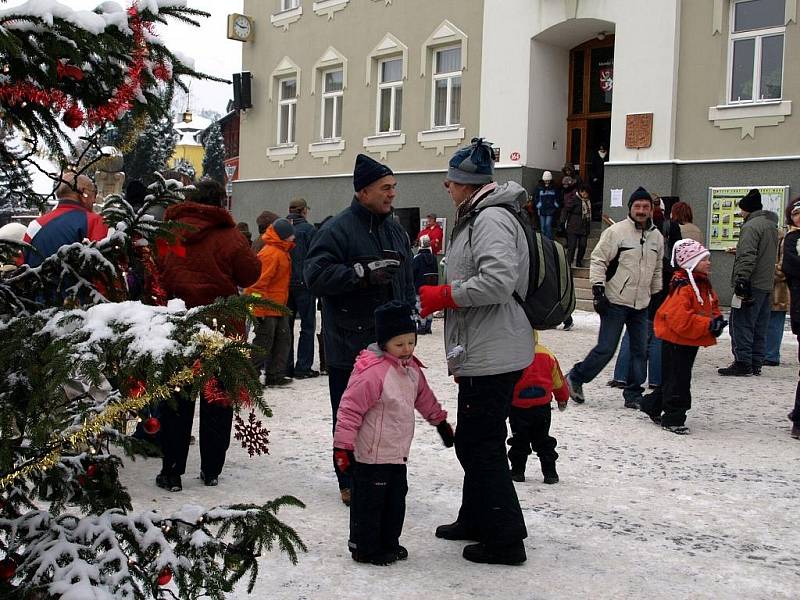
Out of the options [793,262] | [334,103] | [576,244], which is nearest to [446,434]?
[793,262]

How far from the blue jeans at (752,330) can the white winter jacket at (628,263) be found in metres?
2.39

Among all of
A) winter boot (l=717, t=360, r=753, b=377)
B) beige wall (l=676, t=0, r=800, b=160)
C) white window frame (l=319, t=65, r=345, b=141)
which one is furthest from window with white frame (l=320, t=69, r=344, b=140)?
winter boot (l=717, t=360, r=753, b=377)

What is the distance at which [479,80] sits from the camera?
19.4 meters

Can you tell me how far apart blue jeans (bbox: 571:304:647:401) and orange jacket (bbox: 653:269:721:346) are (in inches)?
34.2

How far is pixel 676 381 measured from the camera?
705cm

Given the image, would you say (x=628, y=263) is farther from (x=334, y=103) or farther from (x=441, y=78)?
(x=334, y=103)

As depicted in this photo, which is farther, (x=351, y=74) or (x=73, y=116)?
(x=351, y=74)

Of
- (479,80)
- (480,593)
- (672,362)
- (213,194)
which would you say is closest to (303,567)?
(480,593)

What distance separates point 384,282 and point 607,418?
3.51 m

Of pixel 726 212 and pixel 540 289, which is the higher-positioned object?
pixel 726 212

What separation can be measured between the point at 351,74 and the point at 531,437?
18180 millimetres

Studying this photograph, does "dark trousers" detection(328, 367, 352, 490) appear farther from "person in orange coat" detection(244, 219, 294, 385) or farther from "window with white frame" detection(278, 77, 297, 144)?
"window with white frame" detection(278, 77, 297, 144)

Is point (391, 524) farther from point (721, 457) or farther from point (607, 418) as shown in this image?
point (607, 418)

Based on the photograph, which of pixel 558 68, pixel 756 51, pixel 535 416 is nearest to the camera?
pixel 535 416
